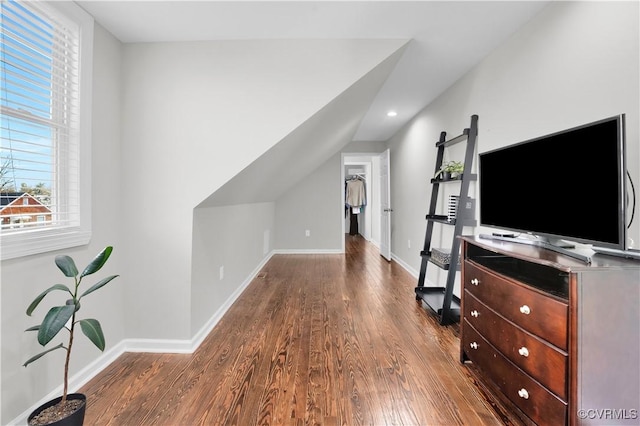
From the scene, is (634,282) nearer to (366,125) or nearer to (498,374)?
(498,374)

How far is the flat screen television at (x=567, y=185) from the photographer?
1.11 m

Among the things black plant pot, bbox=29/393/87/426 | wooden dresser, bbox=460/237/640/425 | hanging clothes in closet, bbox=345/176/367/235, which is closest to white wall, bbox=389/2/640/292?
wooden dresser, bbox=460/237/640/425

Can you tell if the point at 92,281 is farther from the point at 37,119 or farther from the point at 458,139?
the point at 458,139

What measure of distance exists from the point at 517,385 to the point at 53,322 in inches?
79.7

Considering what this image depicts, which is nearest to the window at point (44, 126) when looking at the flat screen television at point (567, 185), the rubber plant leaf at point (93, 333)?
the rubber plant leaf at point (93, 333)

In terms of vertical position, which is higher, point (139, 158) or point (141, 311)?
point (139, 158)

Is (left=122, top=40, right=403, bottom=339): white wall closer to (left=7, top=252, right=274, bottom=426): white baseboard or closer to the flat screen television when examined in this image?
(left=7, top=252, right=274, bottom=426): white baseboard

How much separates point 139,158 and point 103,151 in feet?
0.71

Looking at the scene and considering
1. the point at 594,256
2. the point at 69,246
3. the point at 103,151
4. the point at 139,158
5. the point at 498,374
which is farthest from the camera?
the point at 139,158

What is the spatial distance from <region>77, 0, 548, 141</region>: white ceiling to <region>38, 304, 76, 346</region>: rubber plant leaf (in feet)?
5.61

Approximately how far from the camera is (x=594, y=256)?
124 cm

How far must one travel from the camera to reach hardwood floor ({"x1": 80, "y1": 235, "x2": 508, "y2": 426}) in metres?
1.48

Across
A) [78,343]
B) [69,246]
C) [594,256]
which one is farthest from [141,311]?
[594,256]

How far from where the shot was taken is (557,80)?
1.77 m
